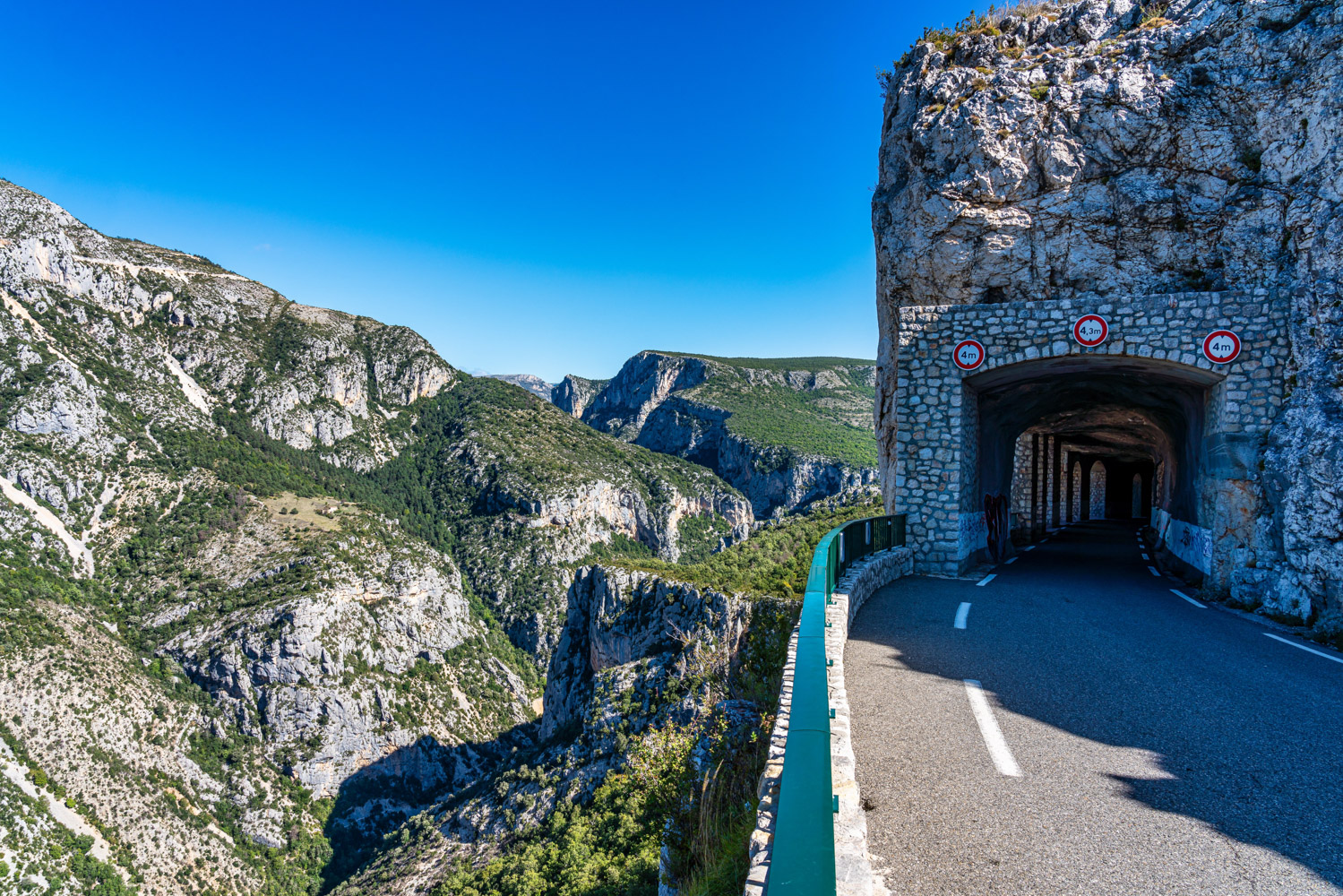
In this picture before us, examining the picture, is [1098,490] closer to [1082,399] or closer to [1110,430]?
[1110,430]

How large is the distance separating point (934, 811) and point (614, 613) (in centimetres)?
3692

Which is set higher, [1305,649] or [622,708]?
[1305,649]

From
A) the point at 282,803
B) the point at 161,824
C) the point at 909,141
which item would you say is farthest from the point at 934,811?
the point at 282,803

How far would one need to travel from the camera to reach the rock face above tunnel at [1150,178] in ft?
34.2

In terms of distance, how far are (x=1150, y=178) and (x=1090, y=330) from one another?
16.1 ft

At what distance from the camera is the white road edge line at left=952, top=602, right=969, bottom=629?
8.61 m

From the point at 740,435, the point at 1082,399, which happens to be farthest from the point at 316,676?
the point at 740,435

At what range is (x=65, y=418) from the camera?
228ft

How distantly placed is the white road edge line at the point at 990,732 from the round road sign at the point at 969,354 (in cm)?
840

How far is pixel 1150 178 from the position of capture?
1402 centimetres

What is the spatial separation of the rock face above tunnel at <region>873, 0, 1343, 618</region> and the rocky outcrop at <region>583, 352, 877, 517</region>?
10053 cm

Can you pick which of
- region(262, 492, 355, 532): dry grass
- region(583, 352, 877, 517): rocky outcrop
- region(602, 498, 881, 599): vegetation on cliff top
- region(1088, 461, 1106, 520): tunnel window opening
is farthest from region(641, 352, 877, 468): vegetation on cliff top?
region(602, 498, 881, 599): vegetation on cliff top

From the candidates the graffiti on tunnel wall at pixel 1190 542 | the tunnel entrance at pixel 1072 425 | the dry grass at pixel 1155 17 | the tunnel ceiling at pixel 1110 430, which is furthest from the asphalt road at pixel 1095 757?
the tunnel ceiling at pixel 1110 430

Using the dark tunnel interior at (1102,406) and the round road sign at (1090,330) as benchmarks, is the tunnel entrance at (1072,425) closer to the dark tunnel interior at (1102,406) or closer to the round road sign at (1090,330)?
the dark tunnel interior at (1102,406)
